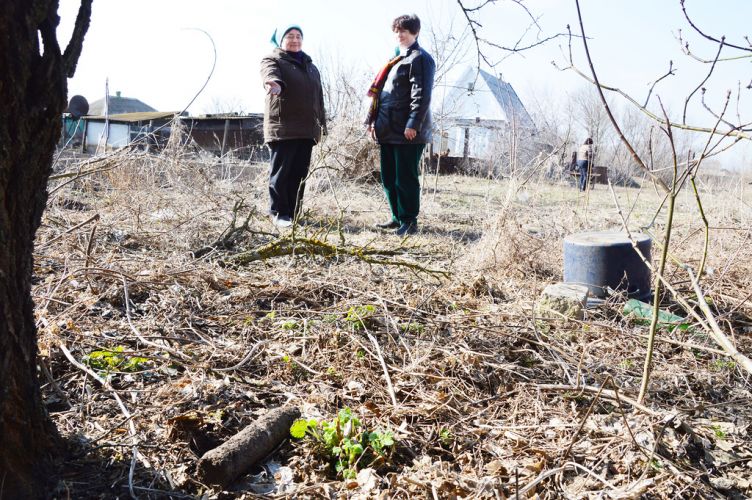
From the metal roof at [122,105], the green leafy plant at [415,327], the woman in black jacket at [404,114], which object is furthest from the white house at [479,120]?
the metal roof at [122,105]

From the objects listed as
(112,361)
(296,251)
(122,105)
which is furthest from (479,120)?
(122,105)

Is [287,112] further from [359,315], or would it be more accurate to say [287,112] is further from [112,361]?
[112,361]

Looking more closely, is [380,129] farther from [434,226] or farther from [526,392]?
[526,392]

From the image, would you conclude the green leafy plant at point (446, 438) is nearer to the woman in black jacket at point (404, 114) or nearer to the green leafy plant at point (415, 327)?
the green leafy plant at point (415, 327)

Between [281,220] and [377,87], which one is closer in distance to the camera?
[281,220]

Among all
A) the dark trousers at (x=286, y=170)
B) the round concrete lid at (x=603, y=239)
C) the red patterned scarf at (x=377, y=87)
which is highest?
the red patterned scarf at (x=377, y=87)

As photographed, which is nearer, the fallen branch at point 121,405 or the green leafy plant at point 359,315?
the fallen branch at point 121,405

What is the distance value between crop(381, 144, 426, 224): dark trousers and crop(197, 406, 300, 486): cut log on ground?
3.92m

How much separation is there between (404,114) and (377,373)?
3.64 metres

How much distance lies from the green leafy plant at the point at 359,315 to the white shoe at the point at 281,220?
2615mm

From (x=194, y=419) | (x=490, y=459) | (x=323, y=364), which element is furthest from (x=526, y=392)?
(x=194, y=419)

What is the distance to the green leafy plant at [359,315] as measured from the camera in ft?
10.2

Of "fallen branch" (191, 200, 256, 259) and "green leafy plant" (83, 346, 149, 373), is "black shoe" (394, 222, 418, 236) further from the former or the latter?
"green leafy plant" (83, 346, 149, 373)

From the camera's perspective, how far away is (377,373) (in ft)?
8.89
